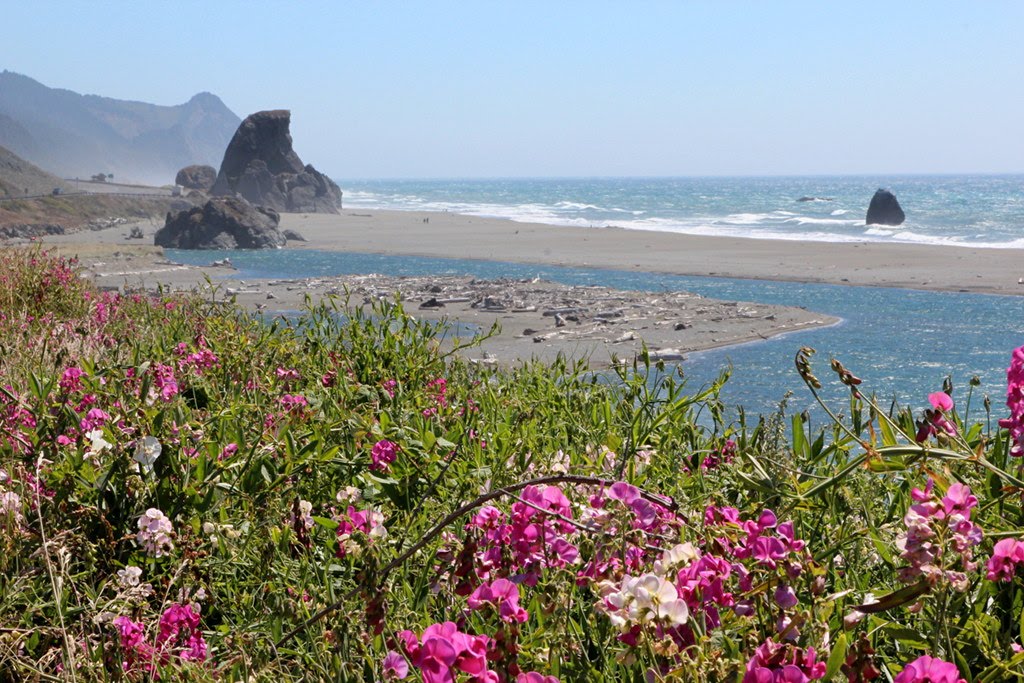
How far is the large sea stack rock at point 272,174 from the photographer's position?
223ft

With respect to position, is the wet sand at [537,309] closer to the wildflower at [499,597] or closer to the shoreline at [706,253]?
the shoreline at [706,253]

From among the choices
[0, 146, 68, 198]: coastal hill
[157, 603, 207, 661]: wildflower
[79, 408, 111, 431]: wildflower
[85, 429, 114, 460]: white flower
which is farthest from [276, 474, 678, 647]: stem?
[0, 146, 68, 198]: coastal hill

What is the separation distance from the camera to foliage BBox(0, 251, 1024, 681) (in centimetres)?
129

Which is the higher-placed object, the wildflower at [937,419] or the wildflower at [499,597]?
the wildflower at [937,419]

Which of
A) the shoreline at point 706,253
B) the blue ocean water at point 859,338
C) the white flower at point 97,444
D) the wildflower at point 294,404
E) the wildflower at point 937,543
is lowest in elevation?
the blue ocean water at point 859,338

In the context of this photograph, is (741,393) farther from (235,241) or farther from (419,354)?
(235,241)

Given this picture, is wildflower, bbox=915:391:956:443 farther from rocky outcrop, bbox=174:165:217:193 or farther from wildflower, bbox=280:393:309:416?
rocky outcrop, bbox=174:165:217:193

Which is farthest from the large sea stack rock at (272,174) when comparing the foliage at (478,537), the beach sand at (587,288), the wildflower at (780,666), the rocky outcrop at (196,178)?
the wildflower at (780,666)

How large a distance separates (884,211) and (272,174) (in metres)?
43.4

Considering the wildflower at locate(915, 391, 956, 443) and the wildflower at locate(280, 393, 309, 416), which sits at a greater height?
the wildflower at locate(915, 391, 956, 443)

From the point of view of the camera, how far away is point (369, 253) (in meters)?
32.8

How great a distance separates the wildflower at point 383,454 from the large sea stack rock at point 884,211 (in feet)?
147

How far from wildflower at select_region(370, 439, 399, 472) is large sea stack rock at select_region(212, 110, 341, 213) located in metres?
64.6

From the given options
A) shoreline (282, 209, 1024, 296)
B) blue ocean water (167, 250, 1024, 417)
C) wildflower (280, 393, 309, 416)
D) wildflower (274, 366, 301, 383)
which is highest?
wildflower (280, 393, 309, 416)
